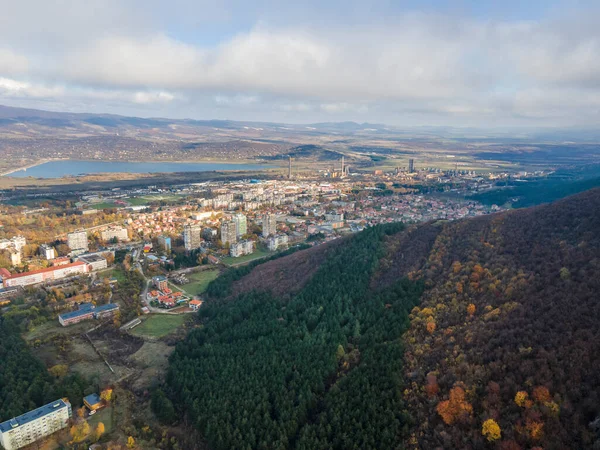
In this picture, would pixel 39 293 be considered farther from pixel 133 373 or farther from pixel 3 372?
pixel 133 373

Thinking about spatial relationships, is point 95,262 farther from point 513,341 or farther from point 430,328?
point 513,341

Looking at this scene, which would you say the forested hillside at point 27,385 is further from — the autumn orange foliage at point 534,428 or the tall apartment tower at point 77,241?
the tall apartment tower at point 77,241

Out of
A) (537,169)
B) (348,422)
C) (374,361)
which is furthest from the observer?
(537,169)

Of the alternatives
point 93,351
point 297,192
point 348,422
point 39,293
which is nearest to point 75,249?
point 39,293

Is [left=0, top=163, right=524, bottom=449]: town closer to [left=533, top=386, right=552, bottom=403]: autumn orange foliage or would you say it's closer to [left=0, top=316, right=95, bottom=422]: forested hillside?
[left=0, top=316, right=95, bottom=422]: forested hillside

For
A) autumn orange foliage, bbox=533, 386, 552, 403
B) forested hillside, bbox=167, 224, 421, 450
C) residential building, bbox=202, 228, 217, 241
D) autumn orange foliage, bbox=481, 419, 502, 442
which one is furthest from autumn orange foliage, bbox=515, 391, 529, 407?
residential building, bbox=202, 228, 217, 241

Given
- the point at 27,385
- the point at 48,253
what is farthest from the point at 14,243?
the point at 27,385
